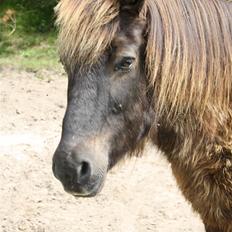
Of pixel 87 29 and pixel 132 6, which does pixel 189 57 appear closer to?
pixel 132 6

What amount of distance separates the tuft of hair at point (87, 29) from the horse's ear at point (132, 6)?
0.03 m

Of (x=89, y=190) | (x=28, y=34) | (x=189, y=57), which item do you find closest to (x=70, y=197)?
(x=89, y=190)

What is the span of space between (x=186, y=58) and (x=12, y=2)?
22.1 ft

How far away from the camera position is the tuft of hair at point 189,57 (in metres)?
2.95

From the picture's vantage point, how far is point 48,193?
4957 millimetres

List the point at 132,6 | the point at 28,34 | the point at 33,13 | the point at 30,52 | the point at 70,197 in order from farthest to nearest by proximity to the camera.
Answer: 1. the point at 33,13
2. the point at 28,34
3. the point at 30,52
4. the point at 70,197
5. the point at 132,6

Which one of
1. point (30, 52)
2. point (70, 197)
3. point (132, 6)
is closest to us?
point (132, 6)

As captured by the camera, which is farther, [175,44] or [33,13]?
[33,13]

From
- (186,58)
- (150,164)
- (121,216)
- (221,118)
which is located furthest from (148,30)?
(150,164)

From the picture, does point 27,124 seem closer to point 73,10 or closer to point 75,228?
point 75,228

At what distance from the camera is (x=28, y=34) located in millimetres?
8594

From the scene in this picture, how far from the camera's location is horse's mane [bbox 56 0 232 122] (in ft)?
9.40

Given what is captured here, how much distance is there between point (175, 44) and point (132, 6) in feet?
0.90

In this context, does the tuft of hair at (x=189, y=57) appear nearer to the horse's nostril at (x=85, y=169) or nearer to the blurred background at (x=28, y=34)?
the horse's nostril at (x=85, y=169)
